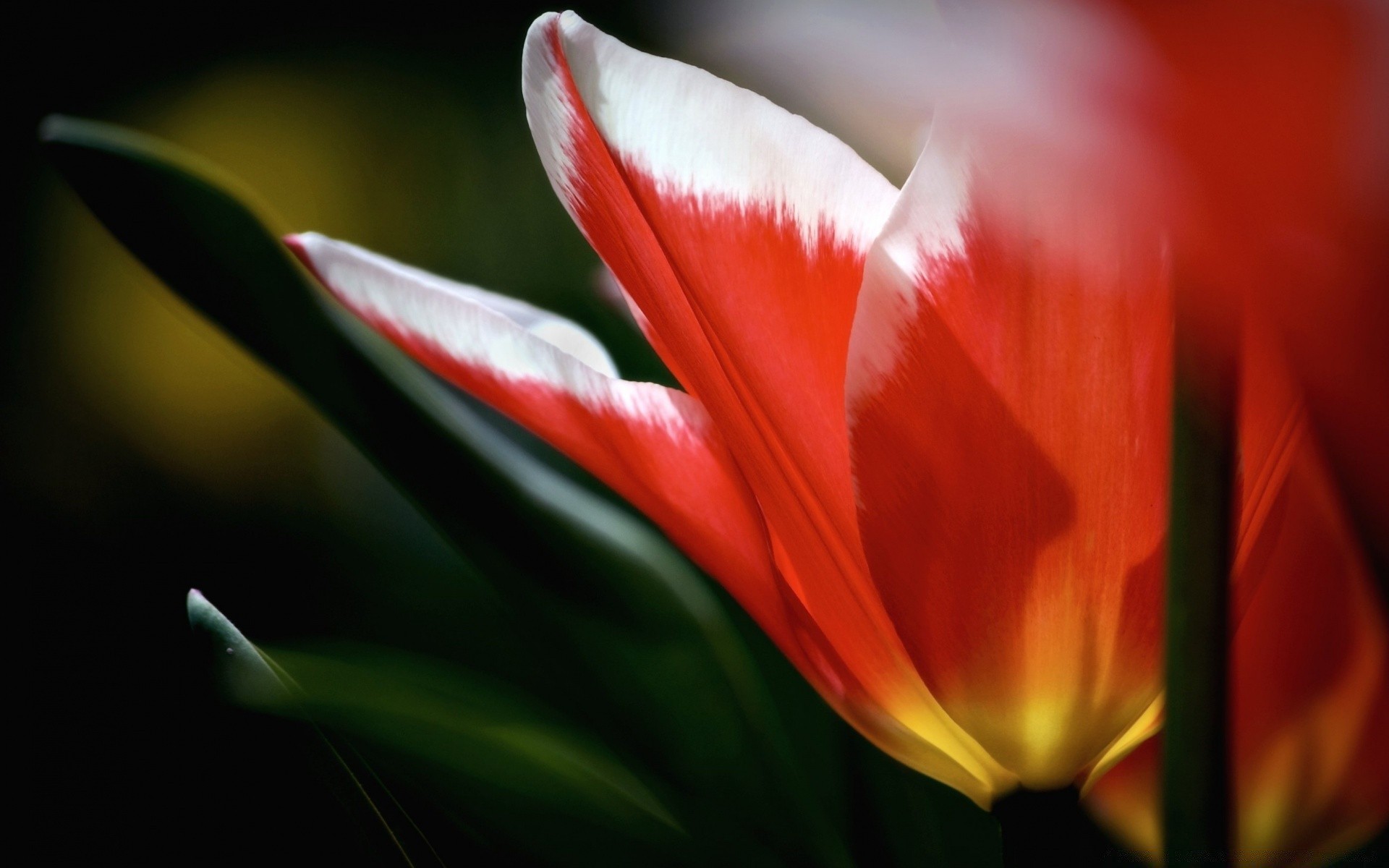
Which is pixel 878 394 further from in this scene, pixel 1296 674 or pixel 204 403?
pixel 204 403

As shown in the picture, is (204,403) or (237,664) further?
(204,403)

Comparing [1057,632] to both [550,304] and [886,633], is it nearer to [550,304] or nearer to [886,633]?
A: [886,633]

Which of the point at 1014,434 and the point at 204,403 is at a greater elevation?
the point at 1014,434

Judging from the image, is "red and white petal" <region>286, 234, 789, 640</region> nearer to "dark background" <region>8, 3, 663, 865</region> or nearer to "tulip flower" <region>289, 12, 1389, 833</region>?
"tulip flower" <region>289, 12, 1389, 833</region>

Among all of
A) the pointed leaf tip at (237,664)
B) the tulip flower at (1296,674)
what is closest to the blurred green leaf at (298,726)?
the pointed leaf tip at (237,664)

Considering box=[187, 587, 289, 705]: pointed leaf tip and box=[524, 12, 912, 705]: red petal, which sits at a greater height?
box=[524, 12, 912, 705]: red petal

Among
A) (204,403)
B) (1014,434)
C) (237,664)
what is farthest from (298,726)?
(204,403)

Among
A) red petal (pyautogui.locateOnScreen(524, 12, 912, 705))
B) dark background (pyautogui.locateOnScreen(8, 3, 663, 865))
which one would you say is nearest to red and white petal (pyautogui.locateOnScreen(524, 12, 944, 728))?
red petal (pyautogui.locateOnScreen(524, 12, 912, 705))

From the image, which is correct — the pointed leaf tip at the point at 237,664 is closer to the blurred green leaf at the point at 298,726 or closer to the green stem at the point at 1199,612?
the blurred green leaf at the point at 298,726
